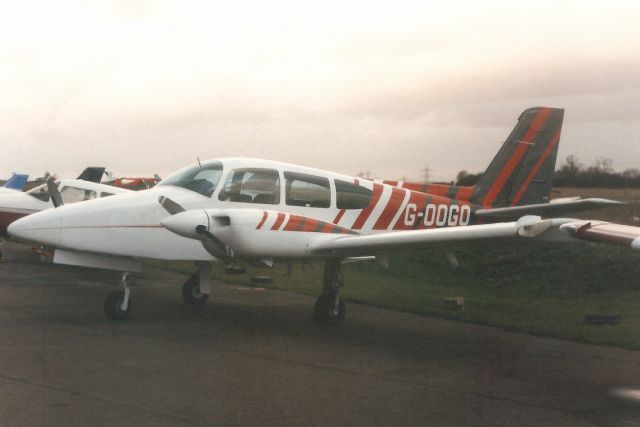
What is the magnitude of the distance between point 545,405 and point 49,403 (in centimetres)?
420

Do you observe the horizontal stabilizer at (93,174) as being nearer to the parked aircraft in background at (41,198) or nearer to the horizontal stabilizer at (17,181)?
the horizontal stabilizer at (17,181)

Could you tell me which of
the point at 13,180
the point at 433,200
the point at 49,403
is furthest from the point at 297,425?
the point at 13,180

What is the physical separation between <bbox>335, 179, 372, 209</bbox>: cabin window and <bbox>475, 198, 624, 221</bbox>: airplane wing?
291cm

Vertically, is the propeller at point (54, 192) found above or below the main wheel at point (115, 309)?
above

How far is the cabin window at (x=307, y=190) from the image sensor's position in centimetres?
1191

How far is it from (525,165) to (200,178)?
6.91 m

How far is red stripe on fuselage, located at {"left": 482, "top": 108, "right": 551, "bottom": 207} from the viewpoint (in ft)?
50.4

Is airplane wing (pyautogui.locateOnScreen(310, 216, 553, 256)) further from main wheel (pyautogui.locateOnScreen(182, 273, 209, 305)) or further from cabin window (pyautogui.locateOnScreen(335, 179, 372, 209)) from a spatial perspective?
main wheel (pyautogui.locateOnScreen(182, 273, 209, 305))

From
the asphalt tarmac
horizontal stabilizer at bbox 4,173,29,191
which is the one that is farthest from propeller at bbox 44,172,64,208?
horizontal stabilizer at bbox 4,173,29,191

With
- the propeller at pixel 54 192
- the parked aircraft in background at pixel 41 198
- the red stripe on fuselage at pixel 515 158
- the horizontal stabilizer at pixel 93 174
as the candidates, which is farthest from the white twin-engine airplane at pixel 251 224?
the horizontal stabilizer at pixel 93 174

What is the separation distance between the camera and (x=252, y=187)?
11719mm

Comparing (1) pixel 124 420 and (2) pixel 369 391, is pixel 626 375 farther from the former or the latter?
(1) pixel 124 420

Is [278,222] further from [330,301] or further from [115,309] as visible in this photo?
[115,309]

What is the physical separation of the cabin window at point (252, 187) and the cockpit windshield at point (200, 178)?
7.3 inches
